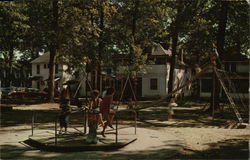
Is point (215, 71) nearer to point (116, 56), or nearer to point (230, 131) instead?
point (230, 131)

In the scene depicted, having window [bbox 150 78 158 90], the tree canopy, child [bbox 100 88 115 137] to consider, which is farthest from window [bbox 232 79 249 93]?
child [bbox 100 88 115 137]

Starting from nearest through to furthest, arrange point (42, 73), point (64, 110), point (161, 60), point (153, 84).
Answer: point (64, 110)
point (161, 60)
point (153, 84)
point (42, 73)

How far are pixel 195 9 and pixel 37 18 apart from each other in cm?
1431

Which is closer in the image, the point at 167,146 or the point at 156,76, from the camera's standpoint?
the point at 167,146

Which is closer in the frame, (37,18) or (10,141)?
(10,141)

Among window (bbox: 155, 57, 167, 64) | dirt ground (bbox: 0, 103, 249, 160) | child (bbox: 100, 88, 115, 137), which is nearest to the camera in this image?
dirt ground (bbox: 0, 103, 249, 160)

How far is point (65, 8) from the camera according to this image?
1166 inches

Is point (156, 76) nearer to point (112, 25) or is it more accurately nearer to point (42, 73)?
point (112, 25)

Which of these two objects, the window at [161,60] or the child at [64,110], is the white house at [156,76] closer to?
the window at [161,60]

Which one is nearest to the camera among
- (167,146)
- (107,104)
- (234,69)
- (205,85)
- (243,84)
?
(167,146)

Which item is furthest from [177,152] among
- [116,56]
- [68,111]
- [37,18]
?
[116,56]

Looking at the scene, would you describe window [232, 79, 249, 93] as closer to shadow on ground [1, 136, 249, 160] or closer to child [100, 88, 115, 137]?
shadow on ground [1, 136, 249, 160]

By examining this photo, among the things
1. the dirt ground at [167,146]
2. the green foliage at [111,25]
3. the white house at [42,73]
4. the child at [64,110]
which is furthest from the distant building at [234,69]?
the child at [64,110]

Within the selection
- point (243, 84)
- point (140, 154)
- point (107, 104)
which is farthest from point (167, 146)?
point (243, 84)
